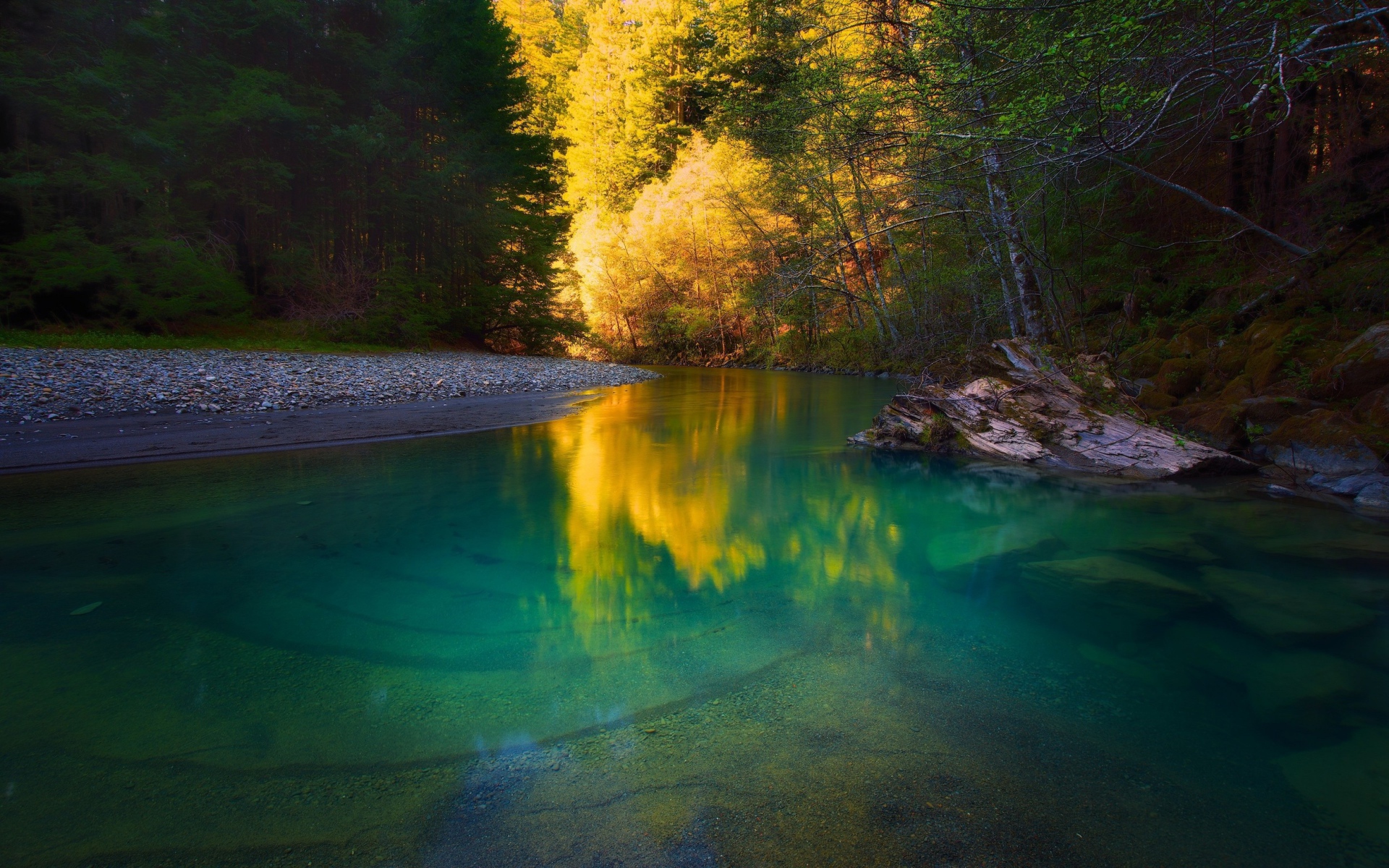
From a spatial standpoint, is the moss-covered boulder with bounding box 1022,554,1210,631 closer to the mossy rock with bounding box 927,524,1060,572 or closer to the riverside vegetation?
the mossy rock with bounding box 927,524,1060,572

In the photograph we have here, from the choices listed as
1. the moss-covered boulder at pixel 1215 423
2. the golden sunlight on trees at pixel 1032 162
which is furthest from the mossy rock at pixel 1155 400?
the golden sunlight on trees at pixel 1032 162

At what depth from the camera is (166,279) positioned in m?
12.7

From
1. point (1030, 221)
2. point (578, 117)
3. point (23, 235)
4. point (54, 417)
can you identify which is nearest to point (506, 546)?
point (54, 417)

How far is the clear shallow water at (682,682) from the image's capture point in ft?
5.28

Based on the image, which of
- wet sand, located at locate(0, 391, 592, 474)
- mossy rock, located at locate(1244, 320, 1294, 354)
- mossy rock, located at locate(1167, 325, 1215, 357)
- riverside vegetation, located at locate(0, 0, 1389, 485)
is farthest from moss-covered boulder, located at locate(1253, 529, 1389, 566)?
wet sand, located at locate(0, 391, 592, 474)

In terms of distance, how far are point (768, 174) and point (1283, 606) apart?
17.9 metres

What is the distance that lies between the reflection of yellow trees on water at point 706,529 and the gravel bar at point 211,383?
4149 millimetres

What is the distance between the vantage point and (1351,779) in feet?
6.12

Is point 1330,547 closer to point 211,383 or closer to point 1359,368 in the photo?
point 1359,368

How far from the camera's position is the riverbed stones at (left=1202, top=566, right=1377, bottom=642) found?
2.90 m

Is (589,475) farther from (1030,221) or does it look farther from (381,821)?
(1030,221)

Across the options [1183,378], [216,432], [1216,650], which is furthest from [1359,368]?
[216,432]

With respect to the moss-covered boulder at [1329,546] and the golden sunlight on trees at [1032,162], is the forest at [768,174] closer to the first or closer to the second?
the golden sunlight on trees at [1032,162]

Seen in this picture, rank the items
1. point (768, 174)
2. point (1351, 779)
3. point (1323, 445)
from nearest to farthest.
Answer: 1. point (1351, 779)
2. point (1323, 445)
3. point (768, 174)
